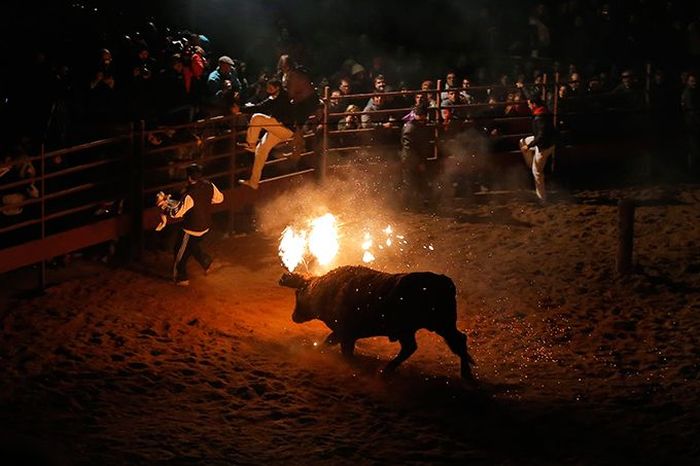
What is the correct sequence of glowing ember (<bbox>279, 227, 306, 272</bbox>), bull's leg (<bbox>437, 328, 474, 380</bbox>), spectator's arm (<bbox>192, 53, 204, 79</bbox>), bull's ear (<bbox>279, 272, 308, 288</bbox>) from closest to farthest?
bull's leg (<bbox>437, 328, 474, 380</bbox>), bull's ear (<bbox>279, 272, 308, 288</bbox>), glowing ember (<bbox>279, 227, 306, 272</bbox>), spectator's arm (<bbox>192, 53, 204, 79</bbox>)

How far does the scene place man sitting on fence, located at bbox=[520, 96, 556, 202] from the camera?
17859 millimetres

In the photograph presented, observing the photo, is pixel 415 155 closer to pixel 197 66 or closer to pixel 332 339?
pixel 197 66

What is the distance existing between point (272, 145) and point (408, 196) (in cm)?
299

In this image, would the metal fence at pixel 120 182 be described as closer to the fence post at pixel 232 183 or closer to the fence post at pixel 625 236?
the fence post at pixel 232 183

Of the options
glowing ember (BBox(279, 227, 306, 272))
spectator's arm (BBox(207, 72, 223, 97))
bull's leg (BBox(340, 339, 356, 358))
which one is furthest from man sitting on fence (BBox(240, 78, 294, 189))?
bull's leg (BBox(340, 339, 356, 358))

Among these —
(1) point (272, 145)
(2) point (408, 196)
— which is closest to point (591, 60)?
(2) point (408, 196)

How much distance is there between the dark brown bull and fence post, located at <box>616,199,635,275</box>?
4.24m

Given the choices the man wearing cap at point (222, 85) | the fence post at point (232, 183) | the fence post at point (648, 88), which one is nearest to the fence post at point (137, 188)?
the man wearing cap at point (222, 85)

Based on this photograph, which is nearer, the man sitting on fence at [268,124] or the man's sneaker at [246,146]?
Result: the man sitting on fence at [268,124]

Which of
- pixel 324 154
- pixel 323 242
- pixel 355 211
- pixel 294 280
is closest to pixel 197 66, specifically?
pixel 324 154

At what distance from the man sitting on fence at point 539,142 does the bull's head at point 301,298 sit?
7.34 metres

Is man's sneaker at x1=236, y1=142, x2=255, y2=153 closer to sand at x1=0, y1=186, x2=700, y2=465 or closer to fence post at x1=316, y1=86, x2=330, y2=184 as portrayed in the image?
sand at x1=0, y1=186, x2=700, y2=465

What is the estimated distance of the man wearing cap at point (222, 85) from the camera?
16219 millimetres

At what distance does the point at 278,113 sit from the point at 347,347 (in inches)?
227
